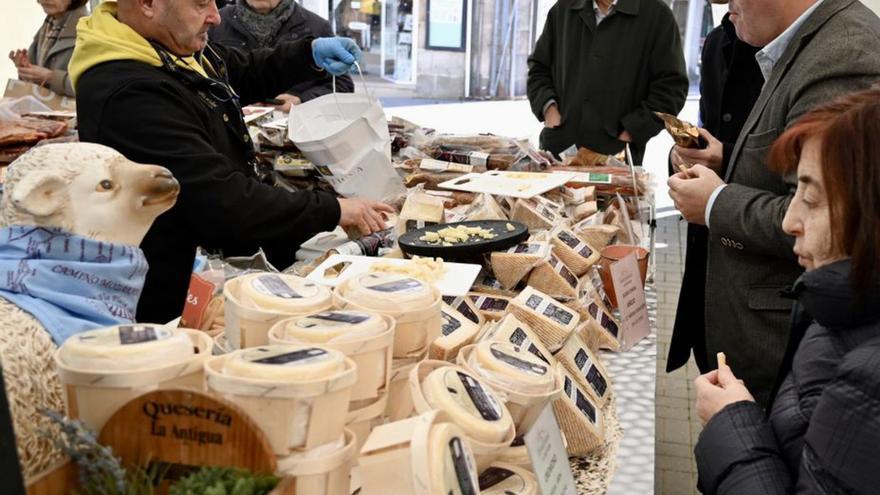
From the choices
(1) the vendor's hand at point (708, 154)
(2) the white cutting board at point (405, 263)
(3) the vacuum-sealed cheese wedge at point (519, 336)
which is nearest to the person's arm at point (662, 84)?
(1) the vendor's hand at point (708, 154)

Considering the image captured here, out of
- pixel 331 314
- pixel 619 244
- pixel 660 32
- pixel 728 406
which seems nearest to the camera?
pixel 331 314

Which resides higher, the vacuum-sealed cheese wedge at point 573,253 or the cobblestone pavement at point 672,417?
the vacuum-sealed cheese wedge at point 573,253

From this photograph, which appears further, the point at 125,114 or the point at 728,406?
the point at 125,114

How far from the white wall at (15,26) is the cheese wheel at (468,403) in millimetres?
6848

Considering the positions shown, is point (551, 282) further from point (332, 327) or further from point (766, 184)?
point (332, 327)

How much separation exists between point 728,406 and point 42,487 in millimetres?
1159

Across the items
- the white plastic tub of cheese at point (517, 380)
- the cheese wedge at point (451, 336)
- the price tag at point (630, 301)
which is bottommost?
the price tag at point (630, 301)

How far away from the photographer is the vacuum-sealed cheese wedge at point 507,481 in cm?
107

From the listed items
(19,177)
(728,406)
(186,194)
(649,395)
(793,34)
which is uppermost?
(793,34)

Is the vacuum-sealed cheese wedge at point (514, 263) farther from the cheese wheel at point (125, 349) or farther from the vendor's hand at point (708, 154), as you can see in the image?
the cheese wheel at point (125, 349)

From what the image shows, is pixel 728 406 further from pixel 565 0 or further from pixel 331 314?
pixel 565 0

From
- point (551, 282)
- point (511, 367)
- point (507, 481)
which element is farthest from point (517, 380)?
point (551, 282)

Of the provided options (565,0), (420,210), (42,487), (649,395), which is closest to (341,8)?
(565,0)

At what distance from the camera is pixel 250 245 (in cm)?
231
